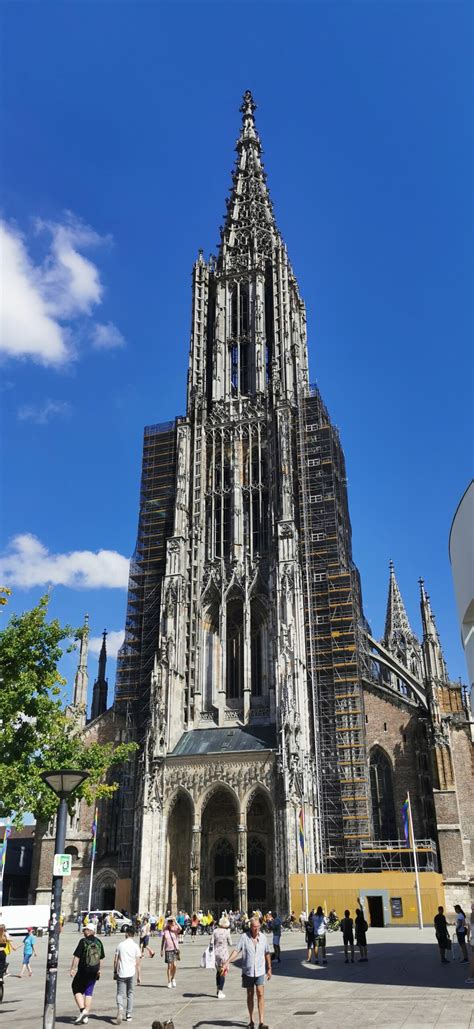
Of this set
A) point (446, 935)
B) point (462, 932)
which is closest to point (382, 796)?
point (462, 932)

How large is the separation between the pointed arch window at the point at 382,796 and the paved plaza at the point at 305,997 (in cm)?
2185

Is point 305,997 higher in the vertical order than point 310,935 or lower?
lower

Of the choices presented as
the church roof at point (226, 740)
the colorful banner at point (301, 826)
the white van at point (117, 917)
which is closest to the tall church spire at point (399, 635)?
the church roof at point (226, 740)

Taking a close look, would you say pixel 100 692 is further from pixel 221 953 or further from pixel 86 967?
pixel 86 967

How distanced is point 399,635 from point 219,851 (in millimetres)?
39390

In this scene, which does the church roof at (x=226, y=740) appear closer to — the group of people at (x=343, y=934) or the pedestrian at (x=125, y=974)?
the group of people at (x=343, y=934)

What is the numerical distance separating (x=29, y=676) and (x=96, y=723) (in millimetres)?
28116

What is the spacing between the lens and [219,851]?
A: 44.3 m

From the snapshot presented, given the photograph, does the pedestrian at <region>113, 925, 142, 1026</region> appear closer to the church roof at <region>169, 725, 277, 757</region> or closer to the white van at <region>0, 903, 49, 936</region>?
the white van at <region>0, 903, 49, 936</region>

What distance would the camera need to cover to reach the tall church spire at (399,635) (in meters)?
76.7

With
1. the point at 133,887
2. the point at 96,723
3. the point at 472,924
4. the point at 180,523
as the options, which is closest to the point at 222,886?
the point at 133,887

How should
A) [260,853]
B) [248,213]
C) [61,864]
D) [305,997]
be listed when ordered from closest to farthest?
1. [61,864]
2. [305,997]
3. [260,853]
4. [248,213]

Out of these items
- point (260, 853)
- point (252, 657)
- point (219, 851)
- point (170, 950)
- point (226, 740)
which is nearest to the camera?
point (170, 950)

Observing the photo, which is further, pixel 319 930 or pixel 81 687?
pixel 81 687
